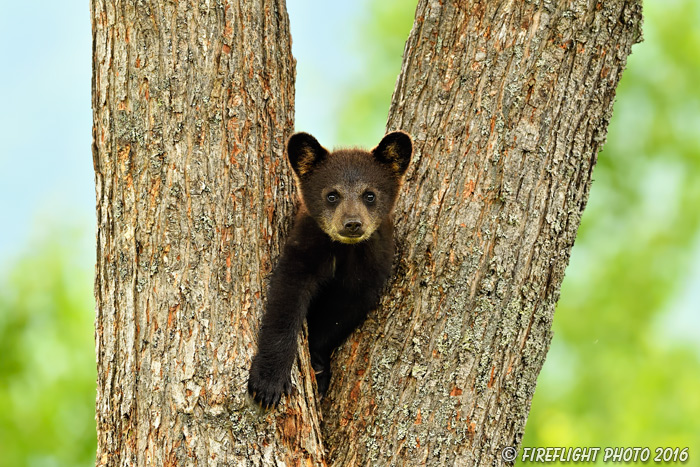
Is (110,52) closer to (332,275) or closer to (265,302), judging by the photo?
(265,302)

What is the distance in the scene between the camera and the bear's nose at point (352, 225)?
5.07m

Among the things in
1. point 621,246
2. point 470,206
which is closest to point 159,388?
point 470,206

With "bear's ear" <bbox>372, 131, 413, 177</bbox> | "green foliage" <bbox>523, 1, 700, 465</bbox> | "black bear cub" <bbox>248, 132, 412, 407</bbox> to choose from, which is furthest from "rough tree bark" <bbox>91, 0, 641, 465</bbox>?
"green foliage" <bbox>523, 1, 700, 465</bbox>

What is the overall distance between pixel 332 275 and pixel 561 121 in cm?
201

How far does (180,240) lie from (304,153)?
1455mm

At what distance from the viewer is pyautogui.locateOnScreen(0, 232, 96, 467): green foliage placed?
491 inches

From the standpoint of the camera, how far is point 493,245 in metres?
4.43

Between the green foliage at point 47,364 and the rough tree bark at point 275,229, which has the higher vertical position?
the rough tree bark at point 275,229

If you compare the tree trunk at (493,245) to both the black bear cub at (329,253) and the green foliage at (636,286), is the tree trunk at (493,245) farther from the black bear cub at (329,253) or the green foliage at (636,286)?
the green foliage at (636,286)

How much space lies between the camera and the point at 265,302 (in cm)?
455

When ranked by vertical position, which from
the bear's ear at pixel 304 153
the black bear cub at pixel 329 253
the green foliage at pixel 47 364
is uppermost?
the bear's ear at pixel 304 153

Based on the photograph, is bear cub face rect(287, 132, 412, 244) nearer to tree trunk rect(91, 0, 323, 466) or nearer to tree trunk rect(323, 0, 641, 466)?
tree trunk rect(323, 0, 641, 466)

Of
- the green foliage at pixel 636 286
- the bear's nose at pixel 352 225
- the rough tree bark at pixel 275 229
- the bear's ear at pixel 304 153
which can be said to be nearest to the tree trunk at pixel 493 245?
the rough tree bark at pixel 275 229

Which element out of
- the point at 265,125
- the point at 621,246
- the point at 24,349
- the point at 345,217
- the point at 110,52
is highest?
the point at 110,52
